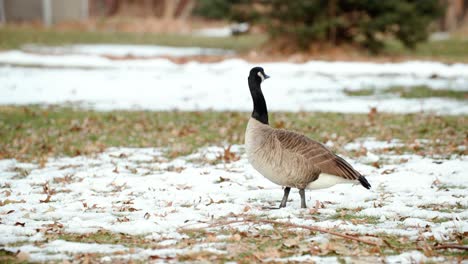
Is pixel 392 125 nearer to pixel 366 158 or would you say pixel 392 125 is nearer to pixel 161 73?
pixel 366 158

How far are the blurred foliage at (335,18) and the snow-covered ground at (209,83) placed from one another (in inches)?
70.7

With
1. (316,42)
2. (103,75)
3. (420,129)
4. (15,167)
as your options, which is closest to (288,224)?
(15,167)

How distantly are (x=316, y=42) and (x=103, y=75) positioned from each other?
766 centimetres

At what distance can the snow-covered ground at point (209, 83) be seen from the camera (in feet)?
52.5

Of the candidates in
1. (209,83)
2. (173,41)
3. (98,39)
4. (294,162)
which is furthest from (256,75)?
(98,39)

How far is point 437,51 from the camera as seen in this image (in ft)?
88.9

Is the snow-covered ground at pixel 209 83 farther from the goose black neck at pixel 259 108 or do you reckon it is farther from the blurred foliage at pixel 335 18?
the goose black neck at pixel 259 108

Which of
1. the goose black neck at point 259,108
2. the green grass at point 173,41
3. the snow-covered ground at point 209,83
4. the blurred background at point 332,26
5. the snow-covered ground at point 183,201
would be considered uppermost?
the blurred background at point 332,26

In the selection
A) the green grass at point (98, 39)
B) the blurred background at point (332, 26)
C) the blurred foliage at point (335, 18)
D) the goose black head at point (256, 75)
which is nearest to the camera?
the goose black head at point (256, 75)

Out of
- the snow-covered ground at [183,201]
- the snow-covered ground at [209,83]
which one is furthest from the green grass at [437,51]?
the snow-covered ground at [183,201]

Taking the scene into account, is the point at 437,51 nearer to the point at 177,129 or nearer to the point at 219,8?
the point at 219,8

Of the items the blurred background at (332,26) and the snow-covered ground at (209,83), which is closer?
the snow-covered ground at (209,83)

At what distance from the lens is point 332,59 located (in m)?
22.8

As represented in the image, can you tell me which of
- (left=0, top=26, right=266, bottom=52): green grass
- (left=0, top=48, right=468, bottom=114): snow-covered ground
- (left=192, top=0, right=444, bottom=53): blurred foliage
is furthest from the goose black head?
(left=0, top=26, right=266, bottom=52): green grass
